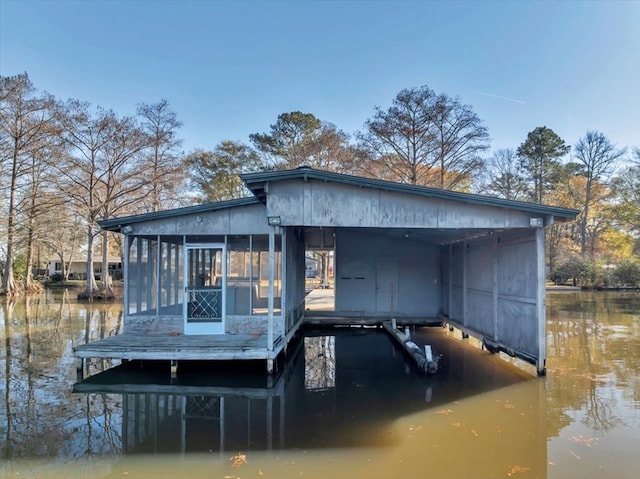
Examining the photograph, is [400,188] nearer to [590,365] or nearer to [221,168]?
[590,365]

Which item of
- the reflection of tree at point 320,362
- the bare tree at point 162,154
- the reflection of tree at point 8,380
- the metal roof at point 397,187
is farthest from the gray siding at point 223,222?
the bare tree at point 162,154

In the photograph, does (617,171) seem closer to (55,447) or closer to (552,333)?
(552,333)

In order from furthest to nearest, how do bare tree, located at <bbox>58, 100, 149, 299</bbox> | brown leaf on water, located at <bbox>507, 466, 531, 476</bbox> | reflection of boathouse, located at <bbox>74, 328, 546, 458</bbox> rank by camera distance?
bare tree, located at <bbox>58, 100, 149, 299</bbox> < reflection of boathouse, located at <bbox>74, 328, 546, 458</bbox> < brown leaf on water, located at <bbox>507, 466, 531, 476</bbox>

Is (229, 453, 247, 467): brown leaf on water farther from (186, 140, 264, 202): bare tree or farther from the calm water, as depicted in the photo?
(186, 140, 264, 202): bare tree

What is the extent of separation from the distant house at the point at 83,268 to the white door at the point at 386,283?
1341 inches

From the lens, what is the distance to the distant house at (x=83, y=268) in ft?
A: 142

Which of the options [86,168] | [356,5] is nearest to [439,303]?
[356,5]

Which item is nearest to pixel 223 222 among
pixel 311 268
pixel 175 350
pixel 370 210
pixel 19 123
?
pixel 175 350

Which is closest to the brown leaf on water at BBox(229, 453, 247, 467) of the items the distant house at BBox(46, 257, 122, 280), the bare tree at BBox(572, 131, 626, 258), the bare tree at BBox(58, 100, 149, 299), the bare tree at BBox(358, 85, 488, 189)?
the bare tree at BBox(358, 85, 488, 189)

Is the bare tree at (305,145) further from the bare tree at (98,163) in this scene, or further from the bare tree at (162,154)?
the bare tree at (98,163)

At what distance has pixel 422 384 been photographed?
7.68 m

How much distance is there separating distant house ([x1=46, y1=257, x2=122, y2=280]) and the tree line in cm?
1383

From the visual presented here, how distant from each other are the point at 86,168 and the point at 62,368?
61.8 ft

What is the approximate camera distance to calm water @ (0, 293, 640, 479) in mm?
4441
